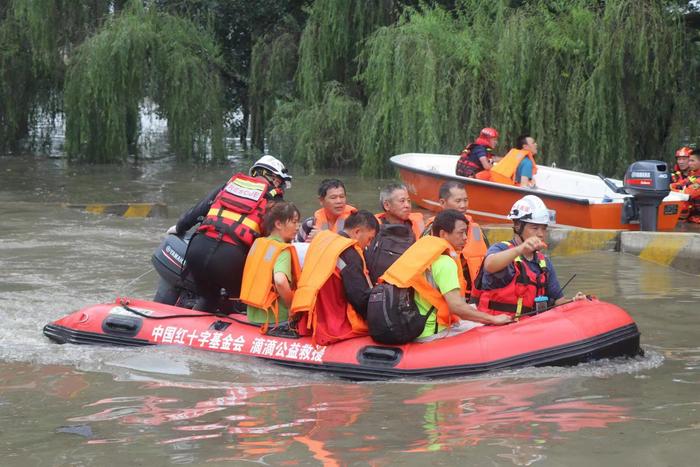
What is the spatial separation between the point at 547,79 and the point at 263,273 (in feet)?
33.0

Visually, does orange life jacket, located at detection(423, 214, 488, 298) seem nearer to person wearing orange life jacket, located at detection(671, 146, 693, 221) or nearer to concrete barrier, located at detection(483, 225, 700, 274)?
concrete barrier, located at detection(483, 225, 700, 274)

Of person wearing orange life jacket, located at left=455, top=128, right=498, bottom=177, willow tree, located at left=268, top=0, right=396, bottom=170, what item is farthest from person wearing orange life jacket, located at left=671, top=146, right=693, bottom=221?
willow tree, located at left=268, top=0, right=396, bottom=170

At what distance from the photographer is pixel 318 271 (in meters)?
6.92

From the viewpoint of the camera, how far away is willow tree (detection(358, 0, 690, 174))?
52.1 feet

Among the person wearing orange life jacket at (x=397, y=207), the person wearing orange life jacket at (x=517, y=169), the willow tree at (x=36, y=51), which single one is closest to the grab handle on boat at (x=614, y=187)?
the person wearing orange life jacket at (x=517, y=169)

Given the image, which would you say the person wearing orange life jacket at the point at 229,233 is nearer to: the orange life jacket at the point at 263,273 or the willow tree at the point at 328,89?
the orange life jacket at the point at 263,273

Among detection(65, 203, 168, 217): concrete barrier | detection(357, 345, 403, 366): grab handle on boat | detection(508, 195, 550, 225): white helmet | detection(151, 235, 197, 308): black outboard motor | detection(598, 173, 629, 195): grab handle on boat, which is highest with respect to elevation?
detection(508, 195, 550, 225): white helmet

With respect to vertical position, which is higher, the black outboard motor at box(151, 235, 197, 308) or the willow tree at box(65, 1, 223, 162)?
the willow tree at box(65, 1, 223, 162)

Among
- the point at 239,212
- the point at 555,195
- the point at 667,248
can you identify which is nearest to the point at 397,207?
the point at 239,212

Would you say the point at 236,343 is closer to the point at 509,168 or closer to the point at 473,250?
the point at 473,250

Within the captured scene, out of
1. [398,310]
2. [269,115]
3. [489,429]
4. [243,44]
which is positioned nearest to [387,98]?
[269,115]

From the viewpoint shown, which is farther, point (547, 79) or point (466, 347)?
point (547, 79)

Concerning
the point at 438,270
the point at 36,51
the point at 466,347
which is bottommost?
the point at 466,347

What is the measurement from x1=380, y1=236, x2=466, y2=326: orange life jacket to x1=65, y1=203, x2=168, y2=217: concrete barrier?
941 centimetres
